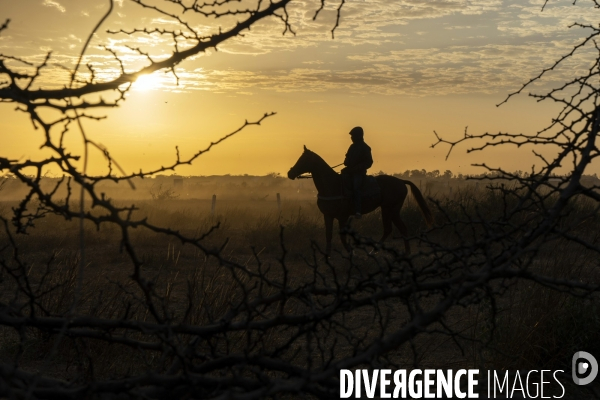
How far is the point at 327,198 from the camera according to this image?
13.4 metres

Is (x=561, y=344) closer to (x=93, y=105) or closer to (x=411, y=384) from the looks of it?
(x=411, y=384)

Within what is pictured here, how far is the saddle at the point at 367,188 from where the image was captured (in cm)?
1349

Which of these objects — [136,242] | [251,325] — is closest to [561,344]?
[251,325]

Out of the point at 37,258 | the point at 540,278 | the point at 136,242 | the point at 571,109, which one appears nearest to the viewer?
the point at 540,278

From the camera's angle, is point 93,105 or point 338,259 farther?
point 338,259

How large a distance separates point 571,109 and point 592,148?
723 mm

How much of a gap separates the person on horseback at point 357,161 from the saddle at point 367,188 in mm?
71

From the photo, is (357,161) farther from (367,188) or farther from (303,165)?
(303,165)

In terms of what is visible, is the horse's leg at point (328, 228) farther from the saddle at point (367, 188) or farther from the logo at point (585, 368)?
the logo at point (585, 368)

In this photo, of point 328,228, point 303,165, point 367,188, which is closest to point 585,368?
point 328,228

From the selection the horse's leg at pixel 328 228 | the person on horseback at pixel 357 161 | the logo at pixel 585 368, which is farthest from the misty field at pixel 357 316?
the person on horseback at pixel 357 161

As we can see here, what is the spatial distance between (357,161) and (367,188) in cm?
68

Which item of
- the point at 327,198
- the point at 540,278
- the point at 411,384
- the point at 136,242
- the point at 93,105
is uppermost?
the point at 93,105

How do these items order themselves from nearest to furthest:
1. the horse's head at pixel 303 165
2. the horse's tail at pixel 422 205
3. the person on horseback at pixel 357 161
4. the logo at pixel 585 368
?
the logo at pixel 585 368 → the person on horseback at pixel 357 161 → the horse's head at pixel 303 165 → the horse's tail at pixel 422 205
